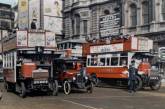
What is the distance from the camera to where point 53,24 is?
75.7 meters

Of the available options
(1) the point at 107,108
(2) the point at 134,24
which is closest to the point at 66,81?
(1) the point at 107,108

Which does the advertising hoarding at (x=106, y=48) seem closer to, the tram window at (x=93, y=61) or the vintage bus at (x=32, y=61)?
the tram window at (x=93, y=61)

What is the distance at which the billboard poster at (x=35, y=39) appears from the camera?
25.5 meters

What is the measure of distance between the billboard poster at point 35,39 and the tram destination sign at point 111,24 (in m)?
30.0

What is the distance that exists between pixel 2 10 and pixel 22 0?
4487cm

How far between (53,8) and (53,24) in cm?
312

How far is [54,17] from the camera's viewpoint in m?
74.9

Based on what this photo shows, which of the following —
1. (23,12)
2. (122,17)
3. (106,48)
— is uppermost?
(23,12)

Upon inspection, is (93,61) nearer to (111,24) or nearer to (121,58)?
(121,58)

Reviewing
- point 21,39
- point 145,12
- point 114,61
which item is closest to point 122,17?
point 145,12

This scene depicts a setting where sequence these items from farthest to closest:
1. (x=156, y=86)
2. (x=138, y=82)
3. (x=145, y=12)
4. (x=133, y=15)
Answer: (x=133, y=15)
(x=145, y=12)
(x=156, y=86)
(x=138, y=82)

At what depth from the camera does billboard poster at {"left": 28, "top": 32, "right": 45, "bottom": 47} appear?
2549 cm

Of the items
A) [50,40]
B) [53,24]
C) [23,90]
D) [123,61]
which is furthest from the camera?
[53,24]

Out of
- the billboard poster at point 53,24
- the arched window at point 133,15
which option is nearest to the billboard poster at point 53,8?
the billboard poster at point 53,24
